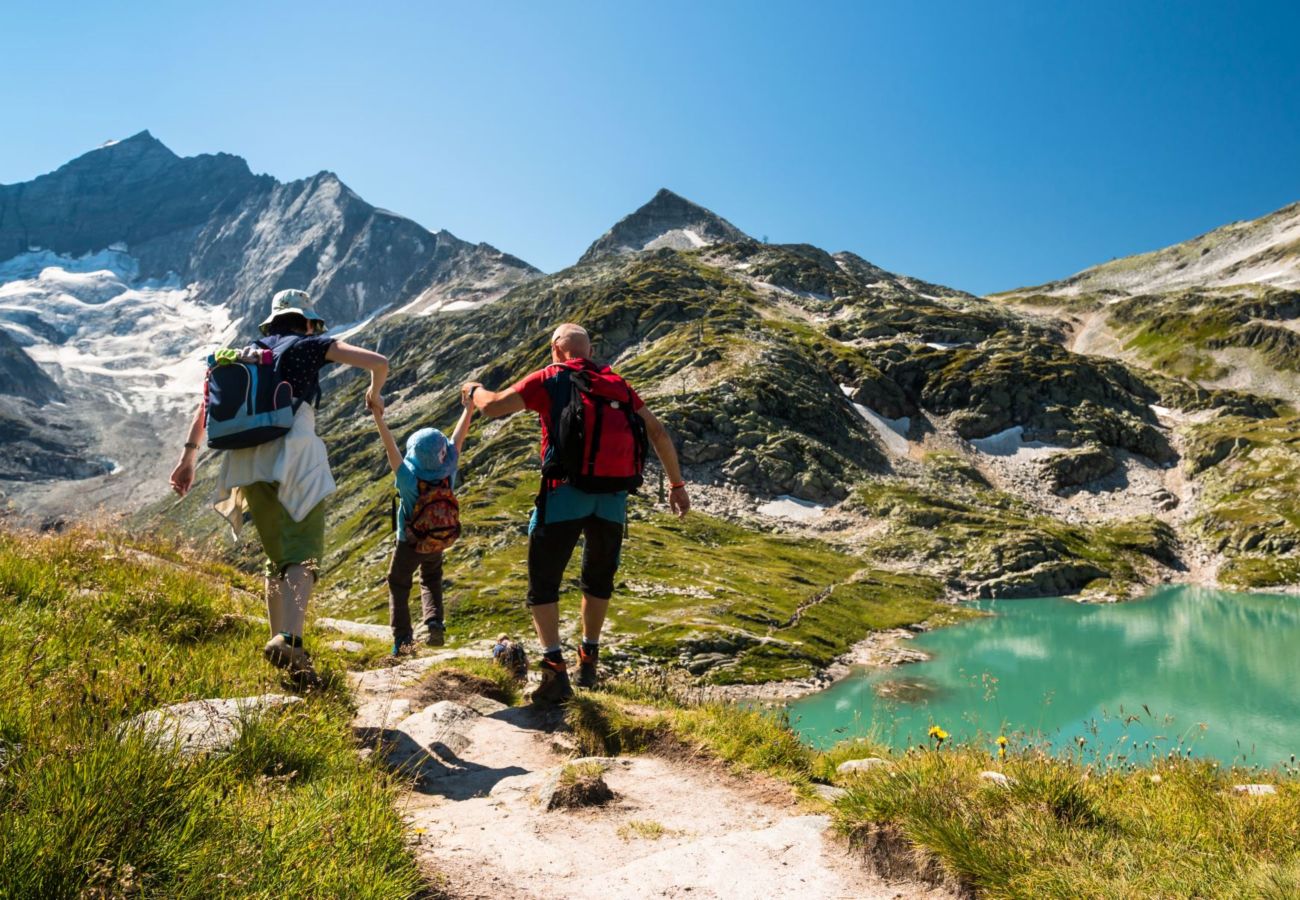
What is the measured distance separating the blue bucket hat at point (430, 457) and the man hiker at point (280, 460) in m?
3.15

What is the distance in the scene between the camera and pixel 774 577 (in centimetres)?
6328

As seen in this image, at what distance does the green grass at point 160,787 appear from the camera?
94.5 inches

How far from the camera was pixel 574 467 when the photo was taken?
7.02 metres

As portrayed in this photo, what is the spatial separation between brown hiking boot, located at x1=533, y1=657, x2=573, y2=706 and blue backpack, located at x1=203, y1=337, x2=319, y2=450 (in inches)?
141

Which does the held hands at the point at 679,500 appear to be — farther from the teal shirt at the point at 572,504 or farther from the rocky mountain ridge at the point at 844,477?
the rocky mountain ridge at the point at 844,477

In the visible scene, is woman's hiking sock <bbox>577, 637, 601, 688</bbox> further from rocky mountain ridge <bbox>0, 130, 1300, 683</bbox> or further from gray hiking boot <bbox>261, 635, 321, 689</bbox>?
rocky mountain ridge <bbox>0, 130, 1300, 683</bbox>

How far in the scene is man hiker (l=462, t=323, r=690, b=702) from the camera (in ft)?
23.1

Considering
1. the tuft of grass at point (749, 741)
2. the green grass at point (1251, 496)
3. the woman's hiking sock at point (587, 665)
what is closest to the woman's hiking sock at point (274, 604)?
the woman's hiking sock at point (587, 665)

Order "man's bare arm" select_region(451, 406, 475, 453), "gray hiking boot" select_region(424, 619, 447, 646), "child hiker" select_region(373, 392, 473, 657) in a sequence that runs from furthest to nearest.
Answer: "gray hiking boot" select_region(424, 619, 447, 646) < "child hiker" select_region(373, 392, 473, 657) < "man's bare arm" select_region(451, 406, 475, 453)

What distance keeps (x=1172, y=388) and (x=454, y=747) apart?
179751 mm

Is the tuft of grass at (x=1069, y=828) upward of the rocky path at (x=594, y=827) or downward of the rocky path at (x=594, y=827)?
upward

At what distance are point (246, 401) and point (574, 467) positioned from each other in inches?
119

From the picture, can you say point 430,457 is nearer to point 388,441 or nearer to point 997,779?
point 388,441

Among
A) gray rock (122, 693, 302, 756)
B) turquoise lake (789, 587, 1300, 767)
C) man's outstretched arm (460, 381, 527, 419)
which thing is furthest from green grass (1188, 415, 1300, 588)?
gray rock (122, 693, 302, 756)
